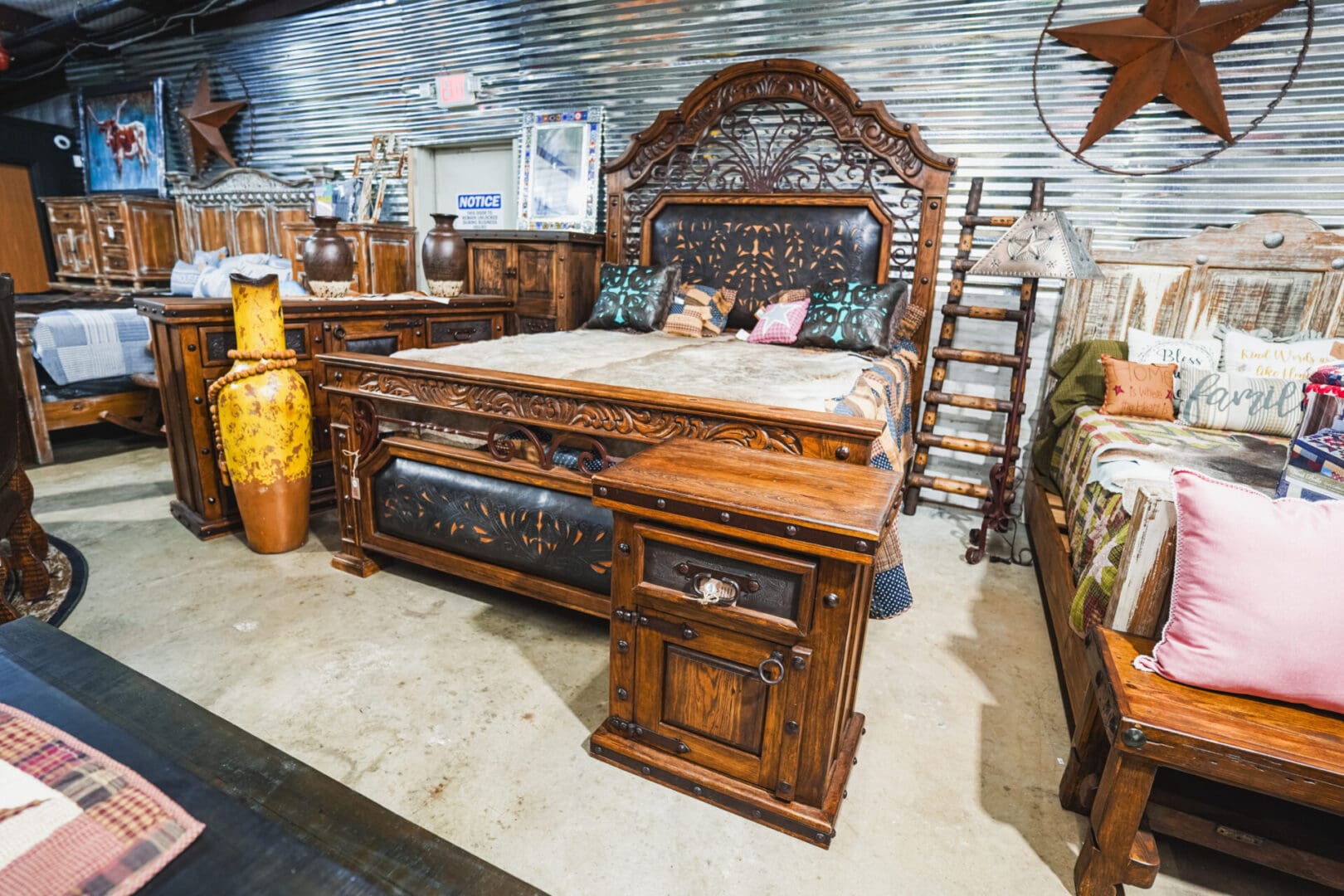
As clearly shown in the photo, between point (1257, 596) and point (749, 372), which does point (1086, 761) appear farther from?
point (749, 372)

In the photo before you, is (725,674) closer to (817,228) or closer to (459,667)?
(459,667)

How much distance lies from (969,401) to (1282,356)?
1.28 meters

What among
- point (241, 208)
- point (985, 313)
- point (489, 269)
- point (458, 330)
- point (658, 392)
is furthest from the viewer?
point (241, 208)

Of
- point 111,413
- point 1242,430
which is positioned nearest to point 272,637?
point 111,413

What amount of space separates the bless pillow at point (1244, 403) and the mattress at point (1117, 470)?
5 centimetres

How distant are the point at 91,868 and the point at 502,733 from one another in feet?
4.01

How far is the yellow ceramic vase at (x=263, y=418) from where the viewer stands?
260 cm

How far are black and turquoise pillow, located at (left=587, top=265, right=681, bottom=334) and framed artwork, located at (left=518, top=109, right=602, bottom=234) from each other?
34.6 inches

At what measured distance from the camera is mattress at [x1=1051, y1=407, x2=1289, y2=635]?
1823 millimetres

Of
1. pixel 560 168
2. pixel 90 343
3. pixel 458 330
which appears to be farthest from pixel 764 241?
pixel 90 343

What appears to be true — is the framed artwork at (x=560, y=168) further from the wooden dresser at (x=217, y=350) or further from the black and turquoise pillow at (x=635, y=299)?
the wooden dresser at (x=217, y=350)

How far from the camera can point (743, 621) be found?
4.54 ft

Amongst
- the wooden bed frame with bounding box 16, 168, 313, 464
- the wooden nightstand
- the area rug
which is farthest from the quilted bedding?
the wooden bed frame with bounding box 16, 168, 313, 464

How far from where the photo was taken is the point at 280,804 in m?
0.77
